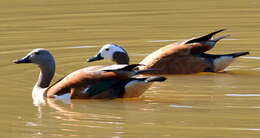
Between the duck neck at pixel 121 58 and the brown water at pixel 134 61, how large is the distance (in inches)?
26.5

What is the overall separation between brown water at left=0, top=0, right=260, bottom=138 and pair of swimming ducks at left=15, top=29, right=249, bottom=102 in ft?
0.44

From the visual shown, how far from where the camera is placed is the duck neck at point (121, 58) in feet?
44.9

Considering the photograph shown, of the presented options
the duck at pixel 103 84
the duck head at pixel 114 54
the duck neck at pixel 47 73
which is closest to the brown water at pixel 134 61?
the duck at pixel 103 84

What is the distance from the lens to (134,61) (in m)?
14.9

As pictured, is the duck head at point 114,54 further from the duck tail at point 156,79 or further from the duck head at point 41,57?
the duck tail at point 156,79

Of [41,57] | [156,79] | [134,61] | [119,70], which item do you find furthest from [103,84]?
[134,61]

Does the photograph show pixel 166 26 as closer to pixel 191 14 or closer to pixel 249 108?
pixel 191 14

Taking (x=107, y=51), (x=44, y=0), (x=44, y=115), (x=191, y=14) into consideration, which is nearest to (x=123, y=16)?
(x=191, y=14)

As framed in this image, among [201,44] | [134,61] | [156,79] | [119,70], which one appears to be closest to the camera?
[156,79]

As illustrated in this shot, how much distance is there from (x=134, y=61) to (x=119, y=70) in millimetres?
3180

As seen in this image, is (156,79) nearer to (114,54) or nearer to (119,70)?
(119,70)

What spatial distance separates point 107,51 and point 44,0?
8731mm

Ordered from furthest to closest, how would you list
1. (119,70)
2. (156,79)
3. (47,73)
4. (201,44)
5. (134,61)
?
(134,61) < (201,44) < (47,73) < (119,70) < (156,79)

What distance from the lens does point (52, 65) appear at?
12.7m
